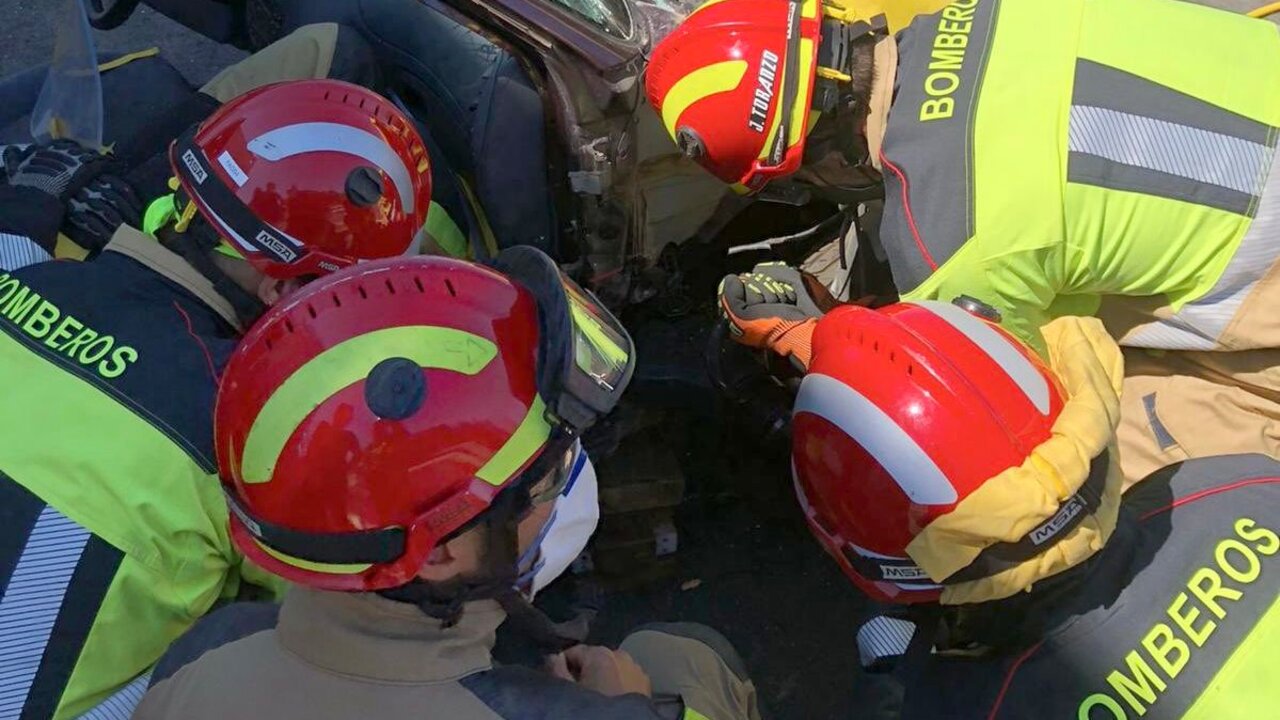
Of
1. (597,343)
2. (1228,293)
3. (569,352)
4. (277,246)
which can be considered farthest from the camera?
(277,246)

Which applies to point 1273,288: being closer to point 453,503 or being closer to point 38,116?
point 453,503

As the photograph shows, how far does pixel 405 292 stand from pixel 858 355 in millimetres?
879

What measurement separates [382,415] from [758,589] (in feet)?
A: 6.37

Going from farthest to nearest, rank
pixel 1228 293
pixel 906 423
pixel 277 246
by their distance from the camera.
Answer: pixel 277 246 → pixel 1228 293 → pixel 906 423

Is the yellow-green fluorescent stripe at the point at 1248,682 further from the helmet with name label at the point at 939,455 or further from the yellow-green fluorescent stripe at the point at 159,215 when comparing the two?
the yellow-green fluorescent stripe at the point at 159,215

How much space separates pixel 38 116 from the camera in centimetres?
341

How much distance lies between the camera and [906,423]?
186cm

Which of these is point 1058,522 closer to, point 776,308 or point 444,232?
point 776,308

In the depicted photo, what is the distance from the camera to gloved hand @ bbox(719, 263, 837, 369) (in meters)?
2.61

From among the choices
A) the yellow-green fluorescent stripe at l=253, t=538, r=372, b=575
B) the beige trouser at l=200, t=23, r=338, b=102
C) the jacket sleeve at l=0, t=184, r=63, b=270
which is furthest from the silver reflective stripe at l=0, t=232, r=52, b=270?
Answer: the yellow-green fluorescent stripe at l=253, t=538, r=372, b=575

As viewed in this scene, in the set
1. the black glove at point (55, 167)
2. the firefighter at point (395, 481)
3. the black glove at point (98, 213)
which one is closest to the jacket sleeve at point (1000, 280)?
the firefighter at point (395, 481)

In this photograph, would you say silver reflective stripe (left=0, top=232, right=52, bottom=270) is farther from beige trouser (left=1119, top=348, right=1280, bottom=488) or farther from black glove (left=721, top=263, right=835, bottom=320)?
beige trouser (left=1119, top=348, right=1280, bottom=488)

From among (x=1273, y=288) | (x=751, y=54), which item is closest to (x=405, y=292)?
(x=751, y=54)

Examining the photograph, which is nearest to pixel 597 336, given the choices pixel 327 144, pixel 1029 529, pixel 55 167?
pixel 1029 529
